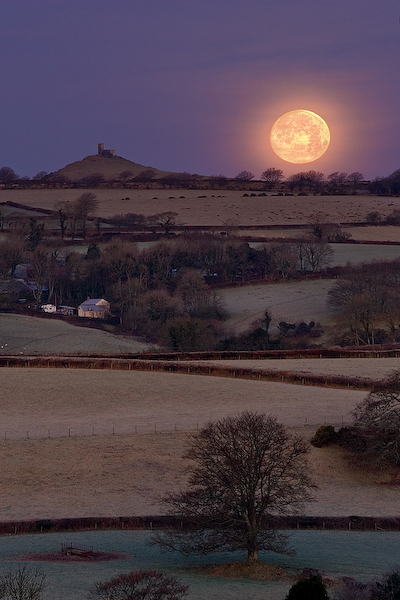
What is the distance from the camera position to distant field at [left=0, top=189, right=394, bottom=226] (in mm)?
164500

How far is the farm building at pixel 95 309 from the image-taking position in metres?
109

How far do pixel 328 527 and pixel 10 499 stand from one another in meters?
11.3

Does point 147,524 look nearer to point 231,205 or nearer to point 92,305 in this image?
point 92,305

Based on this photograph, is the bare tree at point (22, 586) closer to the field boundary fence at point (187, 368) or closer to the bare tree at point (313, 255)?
the field boundary fence at point (187, 368)

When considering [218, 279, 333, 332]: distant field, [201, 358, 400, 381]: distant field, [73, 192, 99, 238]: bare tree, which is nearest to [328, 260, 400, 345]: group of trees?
[218, 279, 333, 332]: distant field

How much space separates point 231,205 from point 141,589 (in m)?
150

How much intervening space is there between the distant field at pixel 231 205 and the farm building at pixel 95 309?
51.8 meters

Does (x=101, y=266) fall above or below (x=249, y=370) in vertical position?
above

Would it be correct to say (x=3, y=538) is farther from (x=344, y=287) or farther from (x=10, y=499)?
(x=344, y=287)

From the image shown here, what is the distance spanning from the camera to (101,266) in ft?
403

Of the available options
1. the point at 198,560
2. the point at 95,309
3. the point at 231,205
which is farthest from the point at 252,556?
the point at 231,205

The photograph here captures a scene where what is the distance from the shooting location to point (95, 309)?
110m

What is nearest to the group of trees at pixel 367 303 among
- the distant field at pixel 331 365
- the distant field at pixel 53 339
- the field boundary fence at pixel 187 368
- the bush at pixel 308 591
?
the distant field at pixel 53 339

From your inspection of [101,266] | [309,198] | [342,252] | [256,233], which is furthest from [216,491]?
[309,198]
